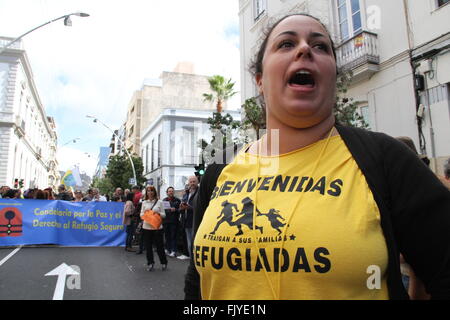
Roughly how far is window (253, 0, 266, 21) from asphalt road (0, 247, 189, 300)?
13385 mm

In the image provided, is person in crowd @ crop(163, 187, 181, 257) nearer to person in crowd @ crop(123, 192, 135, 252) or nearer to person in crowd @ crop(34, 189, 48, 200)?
person in crowd @ crop(123, 192, 135, 252)

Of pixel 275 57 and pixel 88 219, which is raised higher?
pixel 275 57

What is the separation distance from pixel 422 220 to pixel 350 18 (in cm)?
1238

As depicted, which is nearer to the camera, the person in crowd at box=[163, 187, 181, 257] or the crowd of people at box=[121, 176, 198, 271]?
the crowd of people at box=[121, 176, 198, 271]

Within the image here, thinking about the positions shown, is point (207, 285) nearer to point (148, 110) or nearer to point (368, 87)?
point (368, 87)

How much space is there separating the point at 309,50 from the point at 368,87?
35.2 feet

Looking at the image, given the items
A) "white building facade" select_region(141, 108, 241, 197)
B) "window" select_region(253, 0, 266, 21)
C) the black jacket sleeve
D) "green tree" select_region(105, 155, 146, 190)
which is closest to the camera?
the black jacket sleeve

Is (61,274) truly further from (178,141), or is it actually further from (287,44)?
(178,141)

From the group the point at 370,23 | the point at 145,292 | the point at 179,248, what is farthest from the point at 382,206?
the point at 370,23

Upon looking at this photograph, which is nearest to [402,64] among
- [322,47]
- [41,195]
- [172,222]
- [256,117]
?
[172,222]

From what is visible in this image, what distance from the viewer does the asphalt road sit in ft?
16.0

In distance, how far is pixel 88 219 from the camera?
10391mm

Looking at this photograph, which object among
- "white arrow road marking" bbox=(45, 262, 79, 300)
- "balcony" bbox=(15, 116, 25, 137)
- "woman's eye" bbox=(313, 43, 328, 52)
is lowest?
"white arrow road marking" bbox=(45, 262, 79, 300)

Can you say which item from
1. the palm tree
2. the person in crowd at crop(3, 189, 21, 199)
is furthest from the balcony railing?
the palm tree
